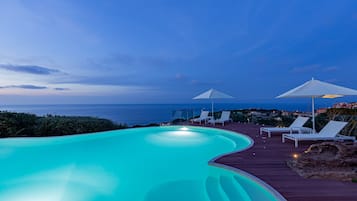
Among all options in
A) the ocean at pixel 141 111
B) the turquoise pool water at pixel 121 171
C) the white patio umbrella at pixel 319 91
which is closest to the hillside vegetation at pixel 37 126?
the turquoise pool water at pixel 121 171

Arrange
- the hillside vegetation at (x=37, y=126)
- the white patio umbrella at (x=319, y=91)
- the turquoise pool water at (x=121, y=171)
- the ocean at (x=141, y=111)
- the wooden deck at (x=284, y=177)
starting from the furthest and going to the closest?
1. the ocean at (x=141, y=111)
2. the hillside vegetation at (x=37, y=126)
3. the white patio umbrella at (x=319, y=91)
4. the turquoise pool water at (x=121, y=171)
5. the wooden deck at (x=284, y=177)

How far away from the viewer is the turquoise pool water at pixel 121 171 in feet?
13.6

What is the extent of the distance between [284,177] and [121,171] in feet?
11.0

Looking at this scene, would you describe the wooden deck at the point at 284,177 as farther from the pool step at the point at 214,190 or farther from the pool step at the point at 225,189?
the pool step at the point at 214,190

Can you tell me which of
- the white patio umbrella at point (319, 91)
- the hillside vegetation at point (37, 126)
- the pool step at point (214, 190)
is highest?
the white patio umbrella at point (319, 91)

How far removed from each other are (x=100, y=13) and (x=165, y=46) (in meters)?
4.63

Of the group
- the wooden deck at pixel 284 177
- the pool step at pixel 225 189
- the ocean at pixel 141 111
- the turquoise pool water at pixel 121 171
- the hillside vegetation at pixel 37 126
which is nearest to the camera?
the wooden deck at pixel 284 177

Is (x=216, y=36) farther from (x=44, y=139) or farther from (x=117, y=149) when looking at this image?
(x=44, y=139)

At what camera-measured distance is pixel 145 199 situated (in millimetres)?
4023

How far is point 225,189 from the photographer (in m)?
4.07

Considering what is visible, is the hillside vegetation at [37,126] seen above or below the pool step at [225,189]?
above

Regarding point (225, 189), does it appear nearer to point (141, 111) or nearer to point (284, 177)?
point (284, 177)

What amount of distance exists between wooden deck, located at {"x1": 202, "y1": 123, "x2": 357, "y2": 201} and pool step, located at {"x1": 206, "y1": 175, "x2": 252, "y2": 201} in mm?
296

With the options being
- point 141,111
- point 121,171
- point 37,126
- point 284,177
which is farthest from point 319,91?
point 141,111
